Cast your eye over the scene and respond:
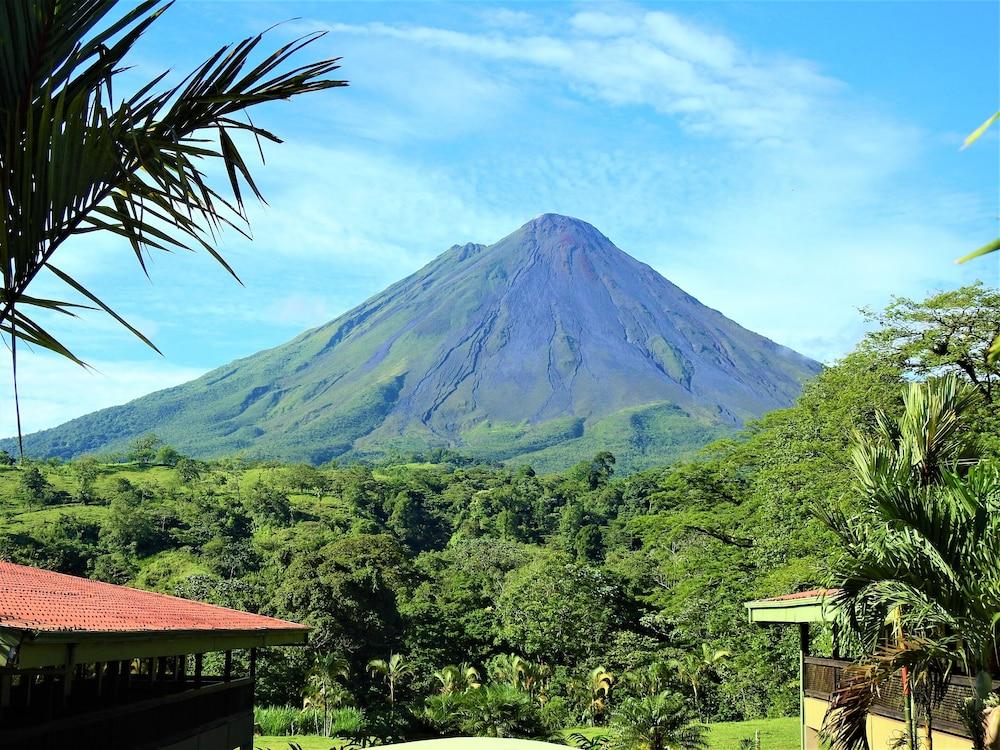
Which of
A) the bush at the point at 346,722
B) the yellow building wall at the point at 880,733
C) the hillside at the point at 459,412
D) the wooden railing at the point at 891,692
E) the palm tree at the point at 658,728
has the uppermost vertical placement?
the hillside at the point at 459,412

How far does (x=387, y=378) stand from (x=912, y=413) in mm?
182489

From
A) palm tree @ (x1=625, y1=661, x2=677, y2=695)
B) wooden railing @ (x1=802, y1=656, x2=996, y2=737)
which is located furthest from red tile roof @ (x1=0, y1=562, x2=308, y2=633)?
palm tree @ (x1=625, y1=661, x2=677, y2=695)

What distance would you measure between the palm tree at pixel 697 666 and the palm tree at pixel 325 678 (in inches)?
455

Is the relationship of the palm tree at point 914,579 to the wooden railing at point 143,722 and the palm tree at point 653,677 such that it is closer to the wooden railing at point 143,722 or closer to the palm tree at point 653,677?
the wooden railing at point 143,722

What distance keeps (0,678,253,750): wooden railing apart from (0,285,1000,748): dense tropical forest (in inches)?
235

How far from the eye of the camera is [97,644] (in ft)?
24.9

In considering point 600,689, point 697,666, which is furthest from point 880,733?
point 600,689

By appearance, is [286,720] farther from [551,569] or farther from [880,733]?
[880,733]

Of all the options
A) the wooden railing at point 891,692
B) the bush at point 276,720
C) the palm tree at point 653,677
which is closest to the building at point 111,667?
the wooden railing at point 891,692

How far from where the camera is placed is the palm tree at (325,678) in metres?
34.0

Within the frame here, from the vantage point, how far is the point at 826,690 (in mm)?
14344

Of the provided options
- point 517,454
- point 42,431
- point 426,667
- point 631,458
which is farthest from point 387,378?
point 426,667

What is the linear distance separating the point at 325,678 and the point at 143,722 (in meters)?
25.6

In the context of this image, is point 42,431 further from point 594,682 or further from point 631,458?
point 594,682
